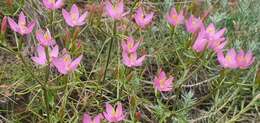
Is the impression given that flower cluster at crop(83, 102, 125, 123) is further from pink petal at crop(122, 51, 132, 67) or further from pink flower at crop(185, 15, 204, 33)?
pink flower at crop(185, 15, 204, 33)

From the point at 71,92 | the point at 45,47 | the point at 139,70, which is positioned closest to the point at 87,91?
the point at 71,92

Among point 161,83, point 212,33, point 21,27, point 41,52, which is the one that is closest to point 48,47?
point 41,52

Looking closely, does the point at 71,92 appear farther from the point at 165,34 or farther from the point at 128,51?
the point at 165,34

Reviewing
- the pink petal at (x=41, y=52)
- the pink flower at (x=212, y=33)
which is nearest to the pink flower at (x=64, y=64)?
the pink petal at (x=41, y=52)

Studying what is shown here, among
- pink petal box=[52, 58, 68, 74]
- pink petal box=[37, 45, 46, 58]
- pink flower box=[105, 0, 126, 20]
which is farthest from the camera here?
pink flower box=[105, 0, 126, 20]

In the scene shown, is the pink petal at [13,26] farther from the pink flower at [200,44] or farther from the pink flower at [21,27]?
the pink flower at [200,44]

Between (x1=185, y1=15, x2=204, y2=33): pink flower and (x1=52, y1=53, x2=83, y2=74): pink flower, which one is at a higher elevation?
(x1=185, y1=15, x2=204, y2=33): pink flower

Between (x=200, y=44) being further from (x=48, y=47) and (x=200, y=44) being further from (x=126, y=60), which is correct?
(x=48, y=47)

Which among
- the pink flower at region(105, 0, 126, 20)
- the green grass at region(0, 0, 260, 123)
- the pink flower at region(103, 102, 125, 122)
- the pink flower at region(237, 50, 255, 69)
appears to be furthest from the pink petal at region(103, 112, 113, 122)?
the pink flower at region(237, 50, 255, 69)
